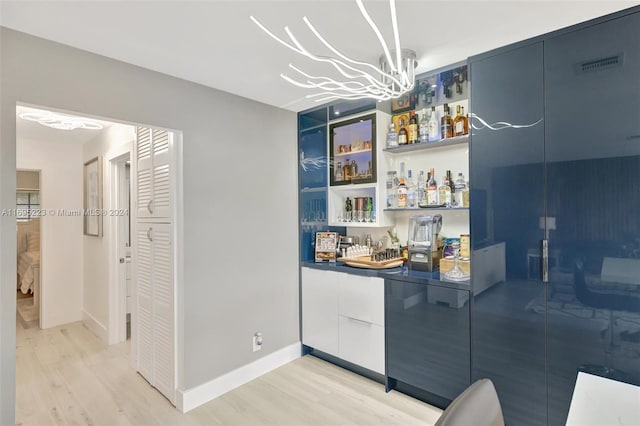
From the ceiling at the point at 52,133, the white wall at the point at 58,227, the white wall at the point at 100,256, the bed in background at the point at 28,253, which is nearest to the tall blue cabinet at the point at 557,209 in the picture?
the white wall at the point at 100,256

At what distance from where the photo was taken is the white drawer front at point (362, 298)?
8.38ft

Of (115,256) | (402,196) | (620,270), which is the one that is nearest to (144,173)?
(115,256)

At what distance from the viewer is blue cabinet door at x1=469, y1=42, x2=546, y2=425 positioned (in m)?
1.84

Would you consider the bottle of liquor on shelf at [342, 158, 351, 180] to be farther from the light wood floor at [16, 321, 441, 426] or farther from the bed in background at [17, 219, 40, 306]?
the bed in background at [17, 219, 40, 306]

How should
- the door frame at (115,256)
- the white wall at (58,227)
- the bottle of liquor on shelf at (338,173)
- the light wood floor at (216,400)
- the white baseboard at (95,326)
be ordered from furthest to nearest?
the white wall at (58,227) → the white baseboard at (95,326) → the door frame at (115,256) → the bottle of liquor on shelf at (338,173) → the light wood floor at (216,400)

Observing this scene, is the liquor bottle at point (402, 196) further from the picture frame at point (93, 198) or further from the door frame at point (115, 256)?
the picture frame at point (93, 198)

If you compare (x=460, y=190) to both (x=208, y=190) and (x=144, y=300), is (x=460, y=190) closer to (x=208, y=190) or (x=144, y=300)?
(x=208, y=190)

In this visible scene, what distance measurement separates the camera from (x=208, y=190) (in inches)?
98.4

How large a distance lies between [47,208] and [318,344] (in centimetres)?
378

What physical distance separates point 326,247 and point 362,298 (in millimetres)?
671

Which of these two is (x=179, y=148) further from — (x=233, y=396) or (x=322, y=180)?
(x=233, y=396)

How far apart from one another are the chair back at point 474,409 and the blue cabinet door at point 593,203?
115 cm

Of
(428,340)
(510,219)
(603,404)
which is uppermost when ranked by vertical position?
(510,219)

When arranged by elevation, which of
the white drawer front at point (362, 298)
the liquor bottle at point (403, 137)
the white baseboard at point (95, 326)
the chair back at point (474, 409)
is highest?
the liquor bottle at point (403, 137)
